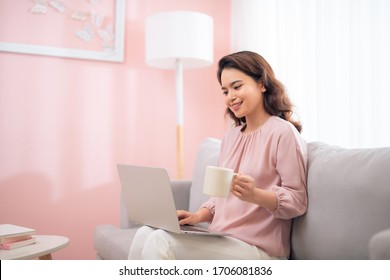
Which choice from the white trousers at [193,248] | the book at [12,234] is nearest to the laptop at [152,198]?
the white trousers at [193,248]

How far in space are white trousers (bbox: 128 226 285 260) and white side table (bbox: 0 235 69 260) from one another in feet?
1.25

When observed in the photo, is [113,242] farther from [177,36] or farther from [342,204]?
[177,36]

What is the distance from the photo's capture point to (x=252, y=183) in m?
1.21

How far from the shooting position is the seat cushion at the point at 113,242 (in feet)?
5.49

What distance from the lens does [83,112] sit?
8.66 feet

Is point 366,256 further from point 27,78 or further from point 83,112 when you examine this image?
point 27,78

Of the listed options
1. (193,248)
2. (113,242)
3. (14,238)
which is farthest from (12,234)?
(193,248)

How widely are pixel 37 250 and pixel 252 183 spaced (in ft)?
2.58

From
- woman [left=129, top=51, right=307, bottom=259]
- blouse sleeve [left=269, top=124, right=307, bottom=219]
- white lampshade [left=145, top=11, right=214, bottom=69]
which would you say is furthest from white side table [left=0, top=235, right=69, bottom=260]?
white lampshade [left=145, top=11, right=214, bottom=69]

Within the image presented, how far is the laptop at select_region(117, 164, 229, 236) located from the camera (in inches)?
47.5

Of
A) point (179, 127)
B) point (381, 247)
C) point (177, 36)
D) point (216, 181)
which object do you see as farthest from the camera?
point (179, 127)

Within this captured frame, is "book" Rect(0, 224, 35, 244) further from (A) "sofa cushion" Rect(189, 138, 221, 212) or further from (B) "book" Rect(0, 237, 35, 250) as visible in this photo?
(A) "sofa cushion" Rect(189, 138, 221, 212)
